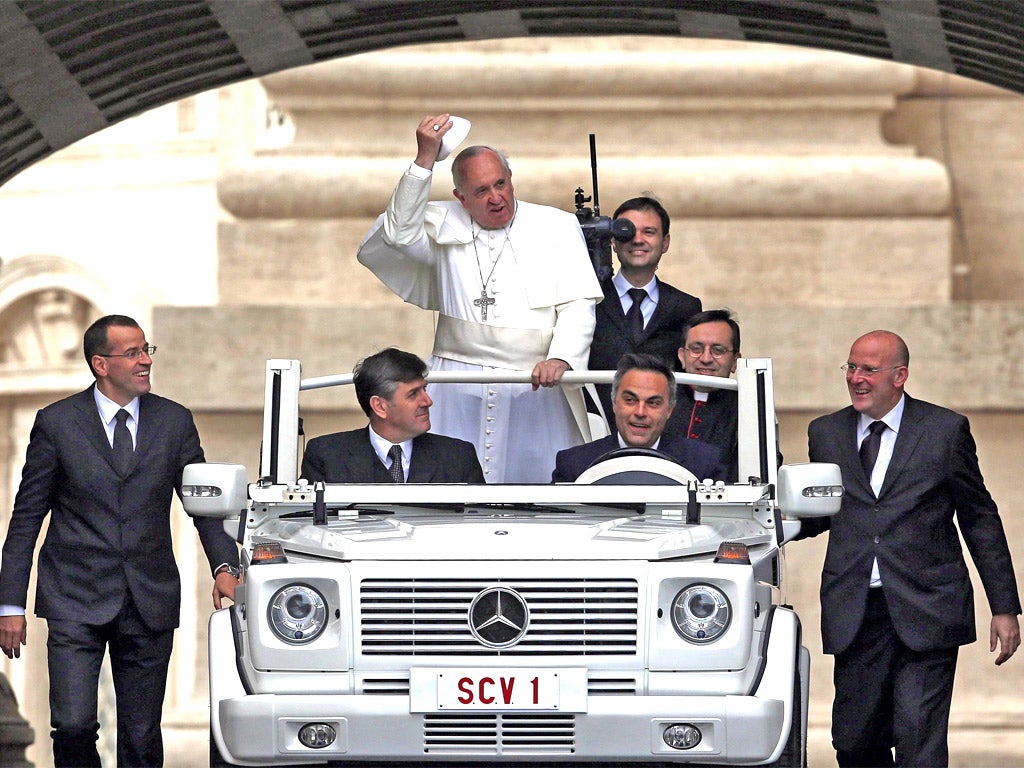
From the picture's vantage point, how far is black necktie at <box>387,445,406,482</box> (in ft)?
33.6

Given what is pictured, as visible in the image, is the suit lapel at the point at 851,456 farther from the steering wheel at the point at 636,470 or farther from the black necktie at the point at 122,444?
the black necktie at the point at 122,444

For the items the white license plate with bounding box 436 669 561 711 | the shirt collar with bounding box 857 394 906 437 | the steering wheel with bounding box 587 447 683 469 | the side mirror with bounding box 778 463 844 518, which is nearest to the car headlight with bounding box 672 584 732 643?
the white license plate with bounding box 436 669 561 711

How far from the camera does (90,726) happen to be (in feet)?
34.6

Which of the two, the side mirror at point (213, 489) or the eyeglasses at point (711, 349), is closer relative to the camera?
the side mirror at point (213, 489)

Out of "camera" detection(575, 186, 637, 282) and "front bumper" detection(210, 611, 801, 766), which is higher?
"camera" detection(575, 186, 637, 282)

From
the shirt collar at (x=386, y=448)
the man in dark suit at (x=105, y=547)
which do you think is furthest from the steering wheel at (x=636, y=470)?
the man in dark suit at (x=105, y=547)

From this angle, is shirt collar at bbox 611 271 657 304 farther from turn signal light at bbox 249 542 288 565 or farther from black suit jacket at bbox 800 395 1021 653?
turn signal light at bbox 249 542 288 565

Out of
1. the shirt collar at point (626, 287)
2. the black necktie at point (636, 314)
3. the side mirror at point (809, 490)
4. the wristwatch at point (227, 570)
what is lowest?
the wristwatch at point (227, 570)

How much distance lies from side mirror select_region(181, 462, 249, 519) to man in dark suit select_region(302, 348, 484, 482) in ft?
2.37

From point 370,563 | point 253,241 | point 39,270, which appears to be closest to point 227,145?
point 39,270

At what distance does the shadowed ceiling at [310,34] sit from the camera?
1280cm

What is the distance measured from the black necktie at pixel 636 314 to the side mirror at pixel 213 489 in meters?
2.73

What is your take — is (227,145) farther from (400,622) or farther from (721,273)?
(400,622)

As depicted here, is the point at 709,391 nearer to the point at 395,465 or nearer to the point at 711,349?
the point at 711,349
